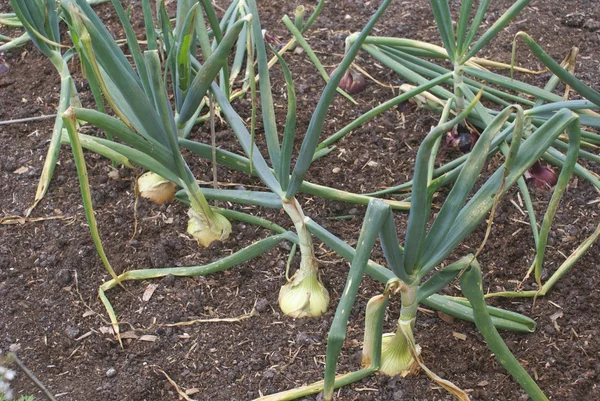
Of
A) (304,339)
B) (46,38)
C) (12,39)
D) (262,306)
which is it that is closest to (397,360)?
(304,339)

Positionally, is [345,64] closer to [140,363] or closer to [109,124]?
[109,124]

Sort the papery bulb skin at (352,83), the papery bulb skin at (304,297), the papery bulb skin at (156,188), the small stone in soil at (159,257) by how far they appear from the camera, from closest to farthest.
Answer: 1. the papery bulb skin at (304,297)
2. the small stone in soil at (159,257)
3. the papery bulb skin at (156,188)
4. the papery bulb skin at (352,83)

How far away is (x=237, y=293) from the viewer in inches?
67.2

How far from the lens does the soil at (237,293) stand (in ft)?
4.92

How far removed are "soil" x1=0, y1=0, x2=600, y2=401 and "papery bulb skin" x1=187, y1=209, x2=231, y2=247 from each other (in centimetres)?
3

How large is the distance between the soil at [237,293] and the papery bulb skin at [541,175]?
0.11 meters

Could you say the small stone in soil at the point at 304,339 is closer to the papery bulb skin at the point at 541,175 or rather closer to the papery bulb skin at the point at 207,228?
the papery bulb skin at the point at 207,228

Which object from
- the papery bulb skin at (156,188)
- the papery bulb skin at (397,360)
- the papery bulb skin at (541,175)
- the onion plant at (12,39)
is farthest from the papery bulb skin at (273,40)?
the papery bulb skin at (397,360)

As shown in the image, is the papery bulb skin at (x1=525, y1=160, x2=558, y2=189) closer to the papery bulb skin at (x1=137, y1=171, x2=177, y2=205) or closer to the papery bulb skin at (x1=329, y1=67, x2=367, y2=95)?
the papery bulb skin at (x1=329, y1=67, x2=367, y2=95)

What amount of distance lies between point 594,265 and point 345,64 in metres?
0.93

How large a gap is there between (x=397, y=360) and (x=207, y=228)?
606 millimetres

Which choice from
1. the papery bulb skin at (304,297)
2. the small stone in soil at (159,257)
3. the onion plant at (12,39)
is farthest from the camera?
the onion plant at (12,39)

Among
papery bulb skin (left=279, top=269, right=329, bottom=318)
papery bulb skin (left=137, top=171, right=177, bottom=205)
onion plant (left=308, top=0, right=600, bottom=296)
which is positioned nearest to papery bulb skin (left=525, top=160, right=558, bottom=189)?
onion plant (left=308, top=0, right=600, bottom=296)

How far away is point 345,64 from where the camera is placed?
1.17 m
